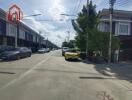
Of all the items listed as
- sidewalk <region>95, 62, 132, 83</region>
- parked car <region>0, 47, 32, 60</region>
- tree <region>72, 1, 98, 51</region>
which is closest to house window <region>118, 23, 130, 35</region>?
tree <region>72, 1, 98, 51</region>

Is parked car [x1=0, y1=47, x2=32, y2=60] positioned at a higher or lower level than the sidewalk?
higher

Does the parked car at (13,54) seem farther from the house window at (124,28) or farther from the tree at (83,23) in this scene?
the house window at (124,28)

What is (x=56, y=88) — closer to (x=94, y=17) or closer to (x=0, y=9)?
(x=94, y=17)

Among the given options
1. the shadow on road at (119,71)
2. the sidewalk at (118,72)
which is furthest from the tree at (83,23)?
the sidewalk at (118,72)

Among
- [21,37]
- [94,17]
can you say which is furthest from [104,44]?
[21,37]

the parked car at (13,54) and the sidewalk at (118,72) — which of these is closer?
the sidewalk at (118,72)

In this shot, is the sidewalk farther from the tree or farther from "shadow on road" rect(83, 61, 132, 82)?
the tree

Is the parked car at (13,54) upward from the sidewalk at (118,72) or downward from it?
upward

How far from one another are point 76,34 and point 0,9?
43.4 ft

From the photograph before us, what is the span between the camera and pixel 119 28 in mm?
54250

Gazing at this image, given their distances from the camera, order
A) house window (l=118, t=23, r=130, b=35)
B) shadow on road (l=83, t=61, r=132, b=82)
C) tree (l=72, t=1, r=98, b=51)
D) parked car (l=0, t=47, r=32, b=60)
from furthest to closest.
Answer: house window (l=118, t=23, r=130, b=35)
tree (l=72, t=1, r=98, b=51)
parked car (l=0, t=47, r=32, b=60)
shadow on road (l=83, t=61, r=132, b=82)

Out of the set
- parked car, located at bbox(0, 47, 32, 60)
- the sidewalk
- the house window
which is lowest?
the sidewalk

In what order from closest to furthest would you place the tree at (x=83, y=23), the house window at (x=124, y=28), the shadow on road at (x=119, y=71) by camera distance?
1. the shadow on road at (x=119, y=71)
2. the tree at (x=83, y=23)
3. the house window at (x=124, y=28)

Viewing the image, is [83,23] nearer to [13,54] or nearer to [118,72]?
[13,54]
